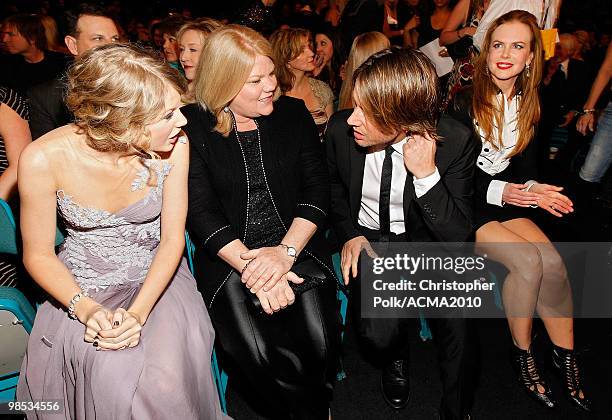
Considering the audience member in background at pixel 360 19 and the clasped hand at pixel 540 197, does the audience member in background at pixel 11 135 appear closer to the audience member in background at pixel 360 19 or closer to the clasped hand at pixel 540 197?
the clasped hand at pixel 540 197

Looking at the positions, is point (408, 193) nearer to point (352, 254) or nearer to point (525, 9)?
point (352, 254)

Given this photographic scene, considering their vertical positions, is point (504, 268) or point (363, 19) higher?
point (363, 19)

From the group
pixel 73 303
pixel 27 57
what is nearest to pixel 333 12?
pixel 27 57

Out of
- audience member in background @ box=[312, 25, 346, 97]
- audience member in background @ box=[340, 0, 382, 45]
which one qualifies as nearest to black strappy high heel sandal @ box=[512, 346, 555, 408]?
audience member in background @ box=[312, 25, 346, 97]

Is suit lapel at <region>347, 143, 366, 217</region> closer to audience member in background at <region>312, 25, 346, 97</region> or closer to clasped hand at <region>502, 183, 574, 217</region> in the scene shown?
clasped hand at <region>502, 183, 574, 217</region>

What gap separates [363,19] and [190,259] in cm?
350

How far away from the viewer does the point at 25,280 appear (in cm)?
197

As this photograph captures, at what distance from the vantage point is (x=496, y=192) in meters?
2.38

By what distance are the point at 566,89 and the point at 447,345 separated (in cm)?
348

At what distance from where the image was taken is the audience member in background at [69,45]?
2.39 m

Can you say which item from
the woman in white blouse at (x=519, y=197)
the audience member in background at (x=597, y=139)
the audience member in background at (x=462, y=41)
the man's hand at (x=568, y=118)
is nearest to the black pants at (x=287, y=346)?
the woman in white blouse at (x=519, y=197)

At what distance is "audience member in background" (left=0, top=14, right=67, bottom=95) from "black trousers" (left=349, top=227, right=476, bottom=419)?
2828 mm

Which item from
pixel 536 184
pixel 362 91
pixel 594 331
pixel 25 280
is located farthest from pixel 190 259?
pixel 594 331

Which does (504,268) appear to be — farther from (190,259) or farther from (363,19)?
(363,19)
